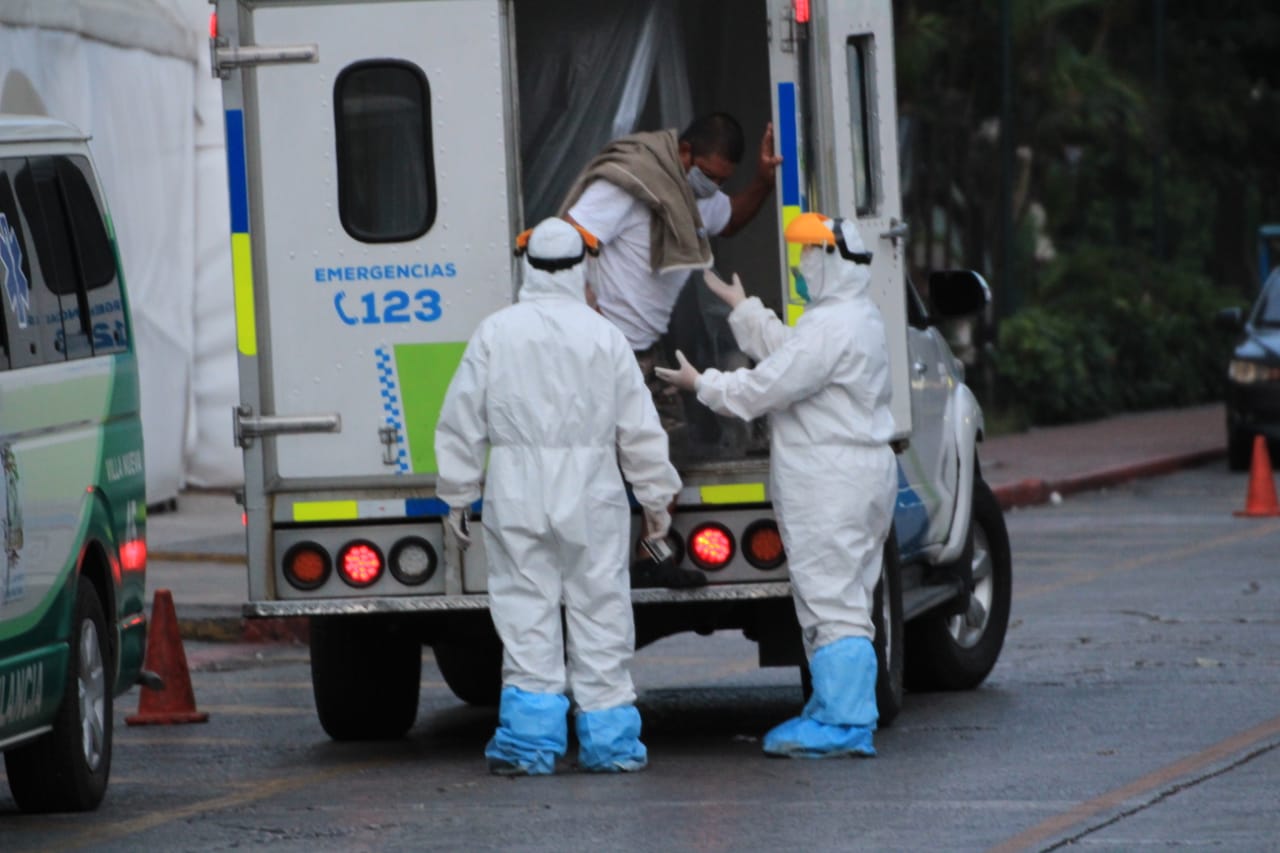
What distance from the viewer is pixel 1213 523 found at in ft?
61.0

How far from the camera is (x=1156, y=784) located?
826cm

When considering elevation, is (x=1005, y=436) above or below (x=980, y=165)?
below

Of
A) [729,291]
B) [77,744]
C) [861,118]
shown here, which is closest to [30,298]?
[77,744]

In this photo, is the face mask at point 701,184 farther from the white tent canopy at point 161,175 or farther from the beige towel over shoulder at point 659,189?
the white tent canopy at point 161,175

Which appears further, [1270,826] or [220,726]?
[220,726]

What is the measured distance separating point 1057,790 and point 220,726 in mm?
3859

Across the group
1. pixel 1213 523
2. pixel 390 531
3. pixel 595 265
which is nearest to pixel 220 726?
pixel 390 531

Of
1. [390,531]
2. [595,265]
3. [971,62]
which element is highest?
[971,62]

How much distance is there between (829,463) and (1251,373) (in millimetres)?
14561

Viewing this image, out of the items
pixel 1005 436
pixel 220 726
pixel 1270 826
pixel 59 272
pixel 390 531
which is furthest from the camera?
pixel 1005 436

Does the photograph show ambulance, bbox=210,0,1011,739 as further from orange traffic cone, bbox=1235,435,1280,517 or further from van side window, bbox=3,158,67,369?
orange traffic cone, bbox=1235,435,1280,517

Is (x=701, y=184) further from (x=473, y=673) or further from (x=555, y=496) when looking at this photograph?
(x=473, y=673)

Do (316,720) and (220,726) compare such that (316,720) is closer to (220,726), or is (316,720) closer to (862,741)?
(220,726)

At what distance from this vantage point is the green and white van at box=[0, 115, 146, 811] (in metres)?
7.83
